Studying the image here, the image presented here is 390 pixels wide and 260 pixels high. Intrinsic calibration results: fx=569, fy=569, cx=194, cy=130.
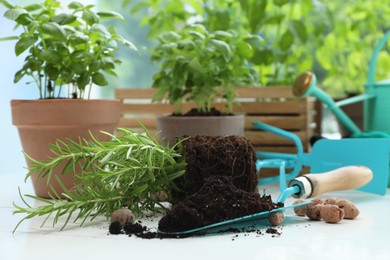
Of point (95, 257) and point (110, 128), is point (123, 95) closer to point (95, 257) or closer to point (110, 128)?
point (110, 128)

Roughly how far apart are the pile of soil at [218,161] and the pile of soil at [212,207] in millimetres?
57

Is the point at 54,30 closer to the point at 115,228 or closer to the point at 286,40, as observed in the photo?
the point at 115,228

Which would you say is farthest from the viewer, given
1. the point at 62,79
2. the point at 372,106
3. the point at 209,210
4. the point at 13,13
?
the point at 372,106

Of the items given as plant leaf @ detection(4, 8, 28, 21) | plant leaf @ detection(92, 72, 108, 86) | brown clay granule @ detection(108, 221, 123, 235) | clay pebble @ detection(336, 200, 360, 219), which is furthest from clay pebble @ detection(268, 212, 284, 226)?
plant leaf @ detection(4, 8, 28, 21)

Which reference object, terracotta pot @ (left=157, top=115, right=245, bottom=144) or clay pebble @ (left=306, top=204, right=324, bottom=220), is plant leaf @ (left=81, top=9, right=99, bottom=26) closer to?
terracotta pot @ (left=157, top=115, right=245, bottom=144)

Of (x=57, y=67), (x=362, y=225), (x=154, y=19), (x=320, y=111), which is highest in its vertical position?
(x=154, y=19)

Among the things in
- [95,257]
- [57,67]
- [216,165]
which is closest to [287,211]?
[216,165]

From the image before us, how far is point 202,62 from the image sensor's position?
1267mm

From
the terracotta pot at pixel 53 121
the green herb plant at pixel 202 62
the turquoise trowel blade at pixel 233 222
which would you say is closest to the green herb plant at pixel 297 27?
the green herb plant at pixel 202 62

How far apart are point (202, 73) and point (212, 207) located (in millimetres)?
462

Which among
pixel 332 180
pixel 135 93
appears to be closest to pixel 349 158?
pixel 332 180

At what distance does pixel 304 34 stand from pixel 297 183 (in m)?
0.74

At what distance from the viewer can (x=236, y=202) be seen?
870mm

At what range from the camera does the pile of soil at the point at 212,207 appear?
0.83 meters
